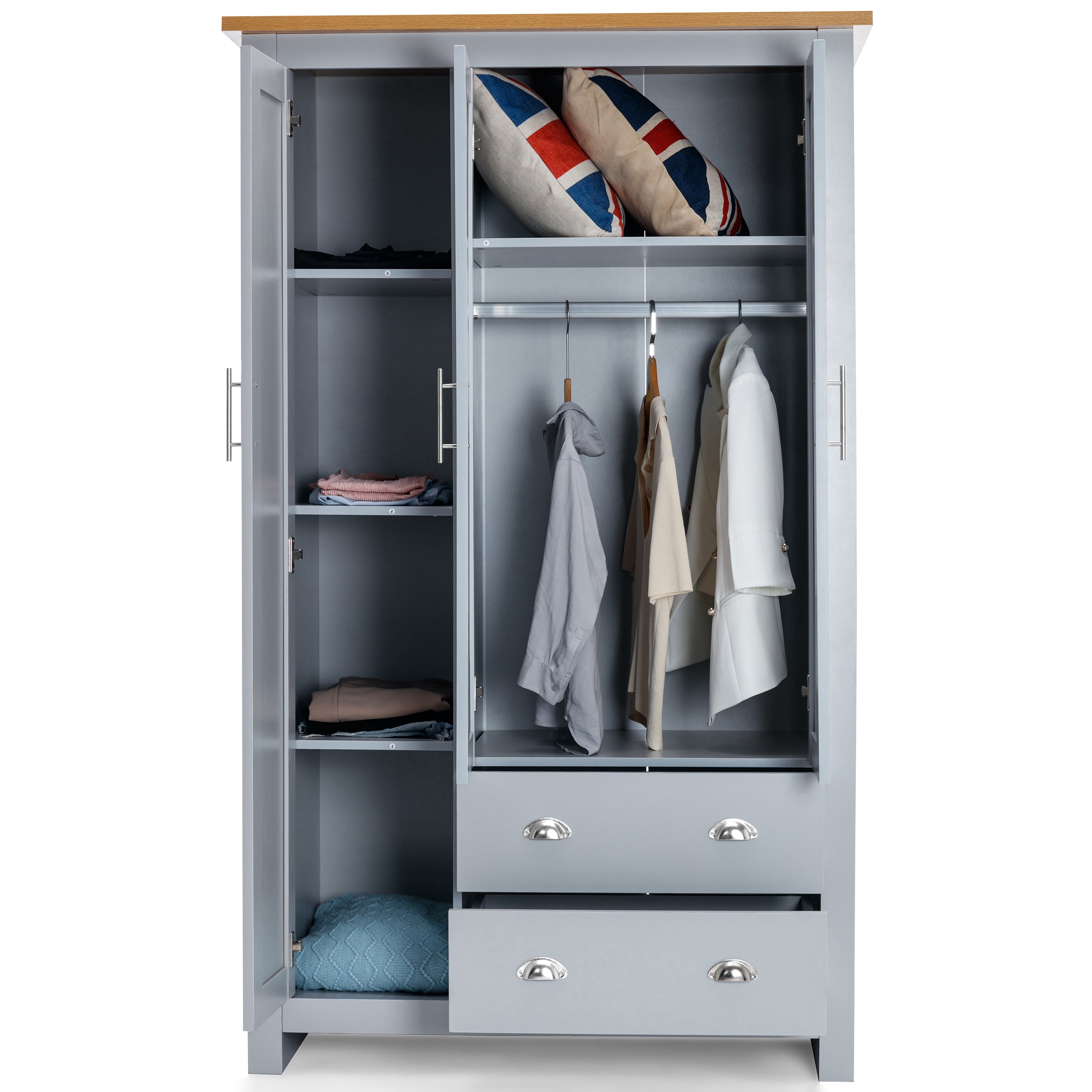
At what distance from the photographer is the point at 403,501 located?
311 centimetres

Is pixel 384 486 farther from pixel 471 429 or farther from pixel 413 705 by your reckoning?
pixel 413 705

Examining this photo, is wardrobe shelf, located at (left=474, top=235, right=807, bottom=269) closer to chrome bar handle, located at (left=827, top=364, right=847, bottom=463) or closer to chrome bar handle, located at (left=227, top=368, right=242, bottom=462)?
chrome bar handle, located at (left=827, top=364, right=847, bottom=463)

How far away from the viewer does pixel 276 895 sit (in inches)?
118

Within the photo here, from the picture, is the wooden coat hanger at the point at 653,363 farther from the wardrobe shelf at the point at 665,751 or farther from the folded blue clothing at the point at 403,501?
the wardrobe shelf at the point at 665,751

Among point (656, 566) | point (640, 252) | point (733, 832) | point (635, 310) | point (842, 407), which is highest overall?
point (640, 252)

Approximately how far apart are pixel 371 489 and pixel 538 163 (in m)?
0.96

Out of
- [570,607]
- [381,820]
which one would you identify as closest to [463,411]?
[570,607]

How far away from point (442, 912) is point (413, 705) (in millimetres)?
599

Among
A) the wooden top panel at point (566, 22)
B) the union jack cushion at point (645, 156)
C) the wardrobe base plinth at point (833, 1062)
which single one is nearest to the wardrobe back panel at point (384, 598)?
the union jack cushion at point (645, 156)

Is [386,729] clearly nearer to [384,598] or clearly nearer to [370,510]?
[384,598]

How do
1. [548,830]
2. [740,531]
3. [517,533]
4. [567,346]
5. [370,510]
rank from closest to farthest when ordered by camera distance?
[548,830] < [740,531] < [370,510] < [567,346] < [517,533]

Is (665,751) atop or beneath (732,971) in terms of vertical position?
atop

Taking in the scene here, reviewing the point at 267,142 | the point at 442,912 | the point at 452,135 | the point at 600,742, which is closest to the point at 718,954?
the point at 600,742

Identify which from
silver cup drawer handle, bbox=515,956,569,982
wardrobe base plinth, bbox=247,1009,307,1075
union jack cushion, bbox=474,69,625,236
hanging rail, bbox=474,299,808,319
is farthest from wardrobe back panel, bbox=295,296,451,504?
wardrobe base plinth, bbox=247,1009,307,1075
